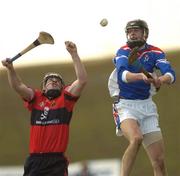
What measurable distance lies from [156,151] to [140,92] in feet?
2.75

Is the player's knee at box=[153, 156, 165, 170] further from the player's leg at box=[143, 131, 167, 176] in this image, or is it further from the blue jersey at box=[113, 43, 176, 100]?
the blue jersey at box=[113, 43, 176, 100]

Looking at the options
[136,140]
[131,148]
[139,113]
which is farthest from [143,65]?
[131,148]

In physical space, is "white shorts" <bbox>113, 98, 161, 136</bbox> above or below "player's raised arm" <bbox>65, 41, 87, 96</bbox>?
below

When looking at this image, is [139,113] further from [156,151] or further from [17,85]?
[17,85]

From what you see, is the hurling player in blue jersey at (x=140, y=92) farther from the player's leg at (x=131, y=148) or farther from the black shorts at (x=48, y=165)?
the black shorts at (x=48, y=165)

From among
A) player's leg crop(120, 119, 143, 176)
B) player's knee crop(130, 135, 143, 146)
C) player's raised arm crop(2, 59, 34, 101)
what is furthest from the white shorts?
player's raised arm crop(2, 59, 34, 101)

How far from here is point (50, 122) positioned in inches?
578

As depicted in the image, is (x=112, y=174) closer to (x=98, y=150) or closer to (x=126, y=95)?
(x=98, y=150)

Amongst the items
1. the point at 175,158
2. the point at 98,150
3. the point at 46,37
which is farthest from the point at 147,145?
the point at 98,150

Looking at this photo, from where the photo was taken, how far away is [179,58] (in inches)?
1310

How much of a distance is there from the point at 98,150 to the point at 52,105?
1862cm

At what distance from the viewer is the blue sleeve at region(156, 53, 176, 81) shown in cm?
1449

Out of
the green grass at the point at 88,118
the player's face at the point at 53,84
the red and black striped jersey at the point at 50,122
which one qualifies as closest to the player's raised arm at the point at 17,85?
the red and black striped jersey at the point at 50,122

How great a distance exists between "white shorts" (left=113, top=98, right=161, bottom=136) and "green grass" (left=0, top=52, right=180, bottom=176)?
16.8 metres
